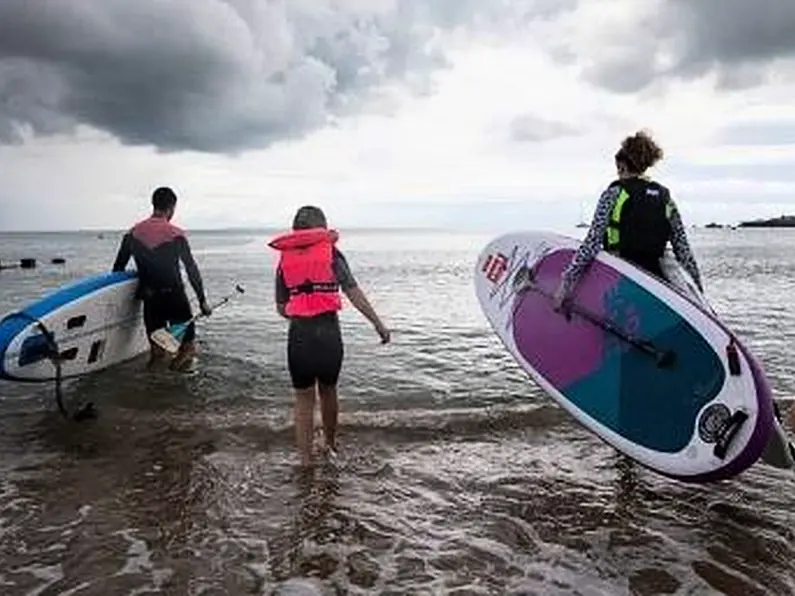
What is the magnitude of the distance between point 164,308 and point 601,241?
5.61m

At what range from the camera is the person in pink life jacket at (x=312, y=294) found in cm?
620

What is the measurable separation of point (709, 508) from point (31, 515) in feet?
15.0

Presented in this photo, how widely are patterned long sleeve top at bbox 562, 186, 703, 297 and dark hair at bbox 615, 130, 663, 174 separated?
0.22 m

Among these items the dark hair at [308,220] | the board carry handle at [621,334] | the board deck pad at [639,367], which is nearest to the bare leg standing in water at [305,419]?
the dark hair at [308,220]

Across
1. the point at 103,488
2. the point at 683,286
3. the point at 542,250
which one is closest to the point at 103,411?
the point at 103,488

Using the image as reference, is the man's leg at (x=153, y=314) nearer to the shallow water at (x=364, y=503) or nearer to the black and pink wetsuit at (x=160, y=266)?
the black and pink wetsuit at (x=160, y=266)

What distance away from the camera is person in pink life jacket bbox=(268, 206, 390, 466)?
6195 millimetres

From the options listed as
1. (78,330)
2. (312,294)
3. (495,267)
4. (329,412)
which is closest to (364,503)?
(329,412)

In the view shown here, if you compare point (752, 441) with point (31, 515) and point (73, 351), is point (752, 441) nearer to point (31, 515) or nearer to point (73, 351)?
point (31, 515)

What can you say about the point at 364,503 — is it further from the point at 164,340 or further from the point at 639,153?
the point at 164,340

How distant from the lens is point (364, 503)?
18.9 feet

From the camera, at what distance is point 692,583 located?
438 cm

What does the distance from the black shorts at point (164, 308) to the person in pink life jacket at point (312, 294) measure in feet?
12.6

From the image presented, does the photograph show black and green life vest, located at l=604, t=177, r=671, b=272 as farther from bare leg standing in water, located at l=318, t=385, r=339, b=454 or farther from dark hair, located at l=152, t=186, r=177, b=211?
dark hair, located at l=152, t=186, r=177, b=211
